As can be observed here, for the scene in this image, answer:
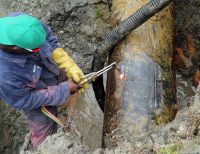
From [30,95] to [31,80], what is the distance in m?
0.15

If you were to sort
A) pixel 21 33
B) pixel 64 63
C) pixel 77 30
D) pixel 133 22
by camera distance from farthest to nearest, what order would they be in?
pixel 77 30 < pixel 64 63 < pixel 133 22 < pixel 21 33

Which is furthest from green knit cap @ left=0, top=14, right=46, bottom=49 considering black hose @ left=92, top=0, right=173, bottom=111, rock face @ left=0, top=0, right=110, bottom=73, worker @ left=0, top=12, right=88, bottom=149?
rock face @ left=0, top=0, right=110, bottom=73

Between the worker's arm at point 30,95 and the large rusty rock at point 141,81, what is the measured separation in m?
0.48

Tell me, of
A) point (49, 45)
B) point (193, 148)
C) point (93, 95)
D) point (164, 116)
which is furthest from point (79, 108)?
point (193, 148)

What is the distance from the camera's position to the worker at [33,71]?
312 cm

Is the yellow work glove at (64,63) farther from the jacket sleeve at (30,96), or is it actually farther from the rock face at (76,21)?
the rock face at (76,21)

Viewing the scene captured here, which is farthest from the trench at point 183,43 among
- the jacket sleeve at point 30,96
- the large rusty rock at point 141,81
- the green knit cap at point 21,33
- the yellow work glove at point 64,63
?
the green knit cap at point 21,33

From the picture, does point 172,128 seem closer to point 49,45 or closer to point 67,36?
point 49,45

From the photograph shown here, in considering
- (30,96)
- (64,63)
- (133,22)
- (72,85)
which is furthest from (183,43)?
(30,96)

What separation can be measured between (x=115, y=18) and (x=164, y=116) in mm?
1243

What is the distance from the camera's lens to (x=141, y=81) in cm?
Result: 357

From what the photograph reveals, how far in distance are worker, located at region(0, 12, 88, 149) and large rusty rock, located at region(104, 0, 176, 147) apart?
1.35 ft

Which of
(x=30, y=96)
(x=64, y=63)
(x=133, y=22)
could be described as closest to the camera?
(x=30, y=96)

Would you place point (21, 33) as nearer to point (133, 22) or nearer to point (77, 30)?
point (133, 22)
